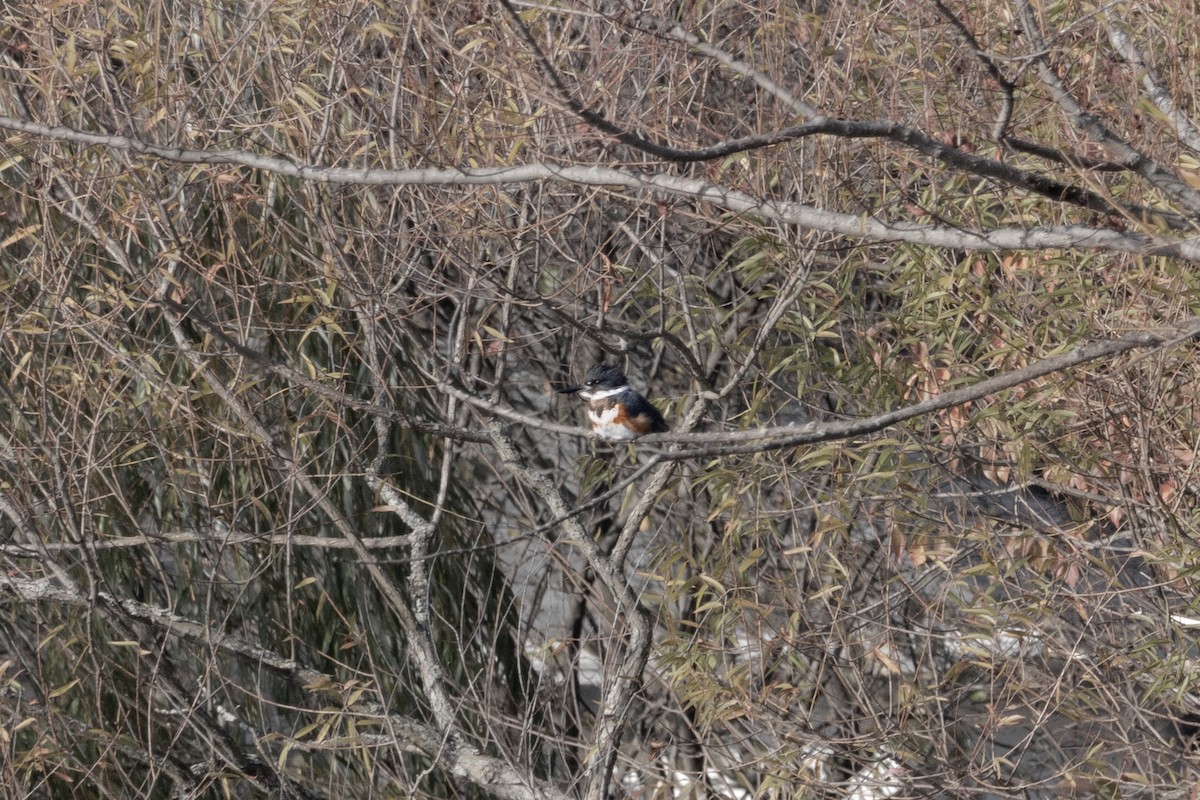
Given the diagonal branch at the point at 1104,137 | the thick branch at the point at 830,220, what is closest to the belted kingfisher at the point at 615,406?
the thick branch at the point at 830,220

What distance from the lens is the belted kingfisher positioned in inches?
138

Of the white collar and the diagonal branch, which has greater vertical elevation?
the diagonal branch

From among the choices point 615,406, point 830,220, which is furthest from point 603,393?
point 830,220

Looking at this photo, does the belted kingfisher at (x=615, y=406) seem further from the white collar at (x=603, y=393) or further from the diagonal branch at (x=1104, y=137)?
the diagonal branch at (x=1104, y=137)

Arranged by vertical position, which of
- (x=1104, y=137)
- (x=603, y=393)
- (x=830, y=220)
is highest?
(x=1104, y=137)

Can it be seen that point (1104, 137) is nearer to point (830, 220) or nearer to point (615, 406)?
point (830, 220)

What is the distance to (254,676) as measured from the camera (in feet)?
13.1

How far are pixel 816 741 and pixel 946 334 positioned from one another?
1117mm

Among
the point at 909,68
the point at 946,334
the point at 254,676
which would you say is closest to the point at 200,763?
the point at 254,676

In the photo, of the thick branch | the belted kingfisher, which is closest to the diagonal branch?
the thick branch

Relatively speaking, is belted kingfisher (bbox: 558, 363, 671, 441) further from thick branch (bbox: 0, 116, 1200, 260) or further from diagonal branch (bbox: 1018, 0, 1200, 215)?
diagonal branch (bbox: 1018, 0, 1200, 215)

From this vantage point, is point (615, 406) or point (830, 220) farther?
point (615, 406)

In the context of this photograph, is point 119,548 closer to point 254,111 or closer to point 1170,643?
point 254,111

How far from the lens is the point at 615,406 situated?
11.6 feet
